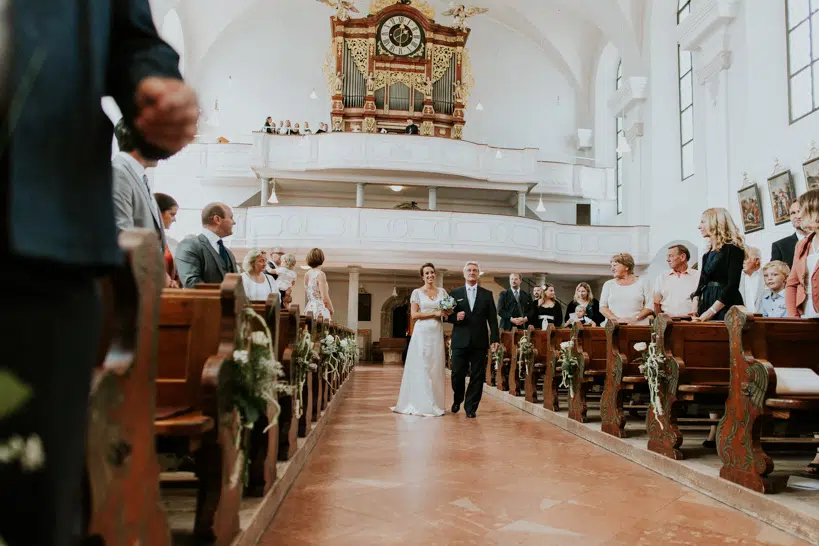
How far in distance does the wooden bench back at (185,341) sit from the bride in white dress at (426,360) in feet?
17.0

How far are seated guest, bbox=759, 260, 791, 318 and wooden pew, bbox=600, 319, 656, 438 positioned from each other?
4.63ft

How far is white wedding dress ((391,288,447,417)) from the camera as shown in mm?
7984

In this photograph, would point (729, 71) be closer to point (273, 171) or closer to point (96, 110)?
point (273, 171)

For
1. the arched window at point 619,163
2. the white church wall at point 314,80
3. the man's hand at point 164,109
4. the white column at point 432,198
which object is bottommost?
the man's hand at point 164,109

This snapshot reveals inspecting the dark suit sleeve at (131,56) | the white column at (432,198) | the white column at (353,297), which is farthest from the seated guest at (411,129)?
the dark suit sleeve at (131,56)

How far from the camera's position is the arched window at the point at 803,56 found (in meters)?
10.9

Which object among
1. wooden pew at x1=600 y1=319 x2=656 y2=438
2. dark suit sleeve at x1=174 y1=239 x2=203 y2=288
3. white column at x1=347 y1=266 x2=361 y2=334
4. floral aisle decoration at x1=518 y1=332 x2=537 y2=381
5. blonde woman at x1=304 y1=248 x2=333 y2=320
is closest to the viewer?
dark suit sleeve at x1=174 y1=239 x2=203 y2=288

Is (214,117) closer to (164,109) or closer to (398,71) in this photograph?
(398,71)

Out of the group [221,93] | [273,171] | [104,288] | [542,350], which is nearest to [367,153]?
[273,171]

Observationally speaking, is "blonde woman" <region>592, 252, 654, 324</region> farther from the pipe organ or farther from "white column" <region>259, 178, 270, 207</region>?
the pipe organ

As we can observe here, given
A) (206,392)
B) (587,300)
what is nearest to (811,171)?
(587,300)

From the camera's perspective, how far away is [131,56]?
1.03 meters

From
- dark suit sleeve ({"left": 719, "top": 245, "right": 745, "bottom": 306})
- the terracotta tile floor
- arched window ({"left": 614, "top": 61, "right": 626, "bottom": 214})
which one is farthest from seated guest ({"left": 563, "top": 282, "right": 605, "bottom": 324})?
arched window ({"left": 614, "top": 61, "right": 626, "bottom": 214})

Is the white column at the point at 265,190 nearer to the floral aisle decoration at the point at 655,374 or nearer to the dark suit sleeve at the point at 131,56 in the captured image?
the floral aisle decoration at the point at 655,374
